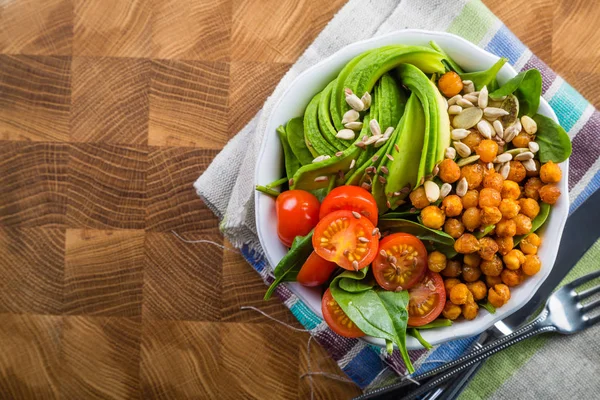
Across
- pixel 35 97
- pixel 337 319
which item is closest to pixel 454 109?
pixel 337 319

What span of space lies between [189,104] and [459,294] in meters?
0.91

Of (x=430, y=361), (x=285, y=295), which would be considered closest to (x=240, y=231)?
(x=285, y=295)

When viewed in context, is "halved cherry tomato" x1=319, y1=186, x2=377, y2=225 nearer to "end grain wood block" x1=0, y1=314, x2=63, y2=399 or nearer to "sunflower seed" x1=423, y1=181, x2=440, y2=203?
"sunflower seed" x1=423, y1=181, x2=440, y2=203

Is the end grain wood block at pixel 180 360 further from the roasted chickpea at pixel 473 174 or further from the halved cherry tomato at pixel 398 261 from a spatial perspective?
the roasted chickpea at pixel 473 174

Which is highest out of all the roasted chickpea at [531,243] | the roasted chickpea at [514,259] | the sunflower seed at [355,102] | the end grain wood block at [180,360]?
the sunflower seed at [355,102]

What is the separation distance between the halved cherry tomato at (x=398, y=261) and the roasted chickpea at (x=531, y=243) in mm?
218

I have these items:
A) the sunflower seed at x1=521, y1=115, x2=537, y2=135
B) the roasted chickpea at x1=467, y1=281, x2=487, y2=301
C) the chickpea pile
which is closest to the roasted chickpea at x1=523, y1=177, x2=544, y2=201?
the chickpea pile

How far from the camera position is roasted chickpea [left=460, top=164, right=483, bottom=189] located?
1116 millimetres

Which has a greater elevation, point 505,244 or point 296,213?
point 296,213

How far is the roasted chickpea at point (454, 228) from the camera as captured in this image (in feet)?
3.67

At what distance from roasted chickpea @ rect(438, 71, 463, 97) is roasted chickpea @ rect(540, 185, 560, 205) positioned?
0.27 m

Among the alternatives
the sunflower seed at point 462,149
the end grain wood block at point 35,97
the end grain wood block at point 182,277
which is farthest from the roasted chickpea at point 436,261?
the end grain wood block at point 35,97

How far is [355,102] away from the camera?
43.8 inches

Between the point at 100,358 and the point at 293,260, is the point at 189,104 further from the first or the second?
the point at 100,358
